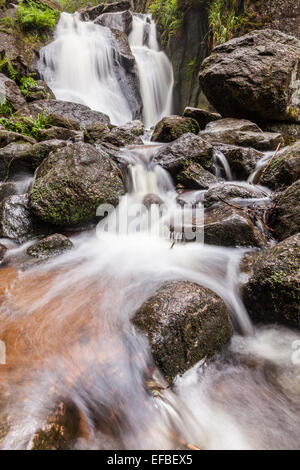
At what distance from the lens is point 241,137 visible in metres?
5.93

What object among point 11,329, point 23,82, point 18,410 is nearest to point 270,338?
point 18,410

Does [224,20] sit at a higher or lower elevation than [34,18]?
lower

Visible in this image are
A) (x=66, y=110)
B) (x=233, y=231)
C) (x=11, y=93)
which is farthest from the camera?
(x=66, y=110)

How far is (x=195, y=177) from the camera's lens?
4891 millimetres

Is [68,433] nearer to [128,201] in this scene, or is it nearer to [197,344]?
[197,344]

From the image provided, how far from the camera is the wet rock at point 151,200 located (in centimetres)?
450

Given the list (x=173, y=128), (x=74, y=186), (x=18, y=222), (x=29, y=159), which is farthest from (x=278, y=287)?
(x=173, y=128)

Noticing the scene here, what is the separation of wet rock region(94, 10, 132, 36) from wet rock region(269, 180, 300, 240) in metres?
17.4

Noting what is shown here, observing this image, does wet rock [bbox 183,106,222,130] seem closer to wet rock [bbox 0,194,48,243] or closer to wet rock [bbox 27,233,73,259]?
wet rock [bbox 0,194,48,243]

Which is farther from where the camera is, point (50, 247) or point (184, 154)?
point (184, 154)

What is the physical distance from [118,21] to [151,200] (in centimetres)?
1678

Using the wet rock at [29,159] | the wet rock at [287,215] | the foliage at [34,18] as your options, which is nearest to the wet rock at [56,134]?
the wet rock at [29,159]

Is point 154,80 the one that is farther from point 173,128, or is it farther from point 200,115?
point 173,128
